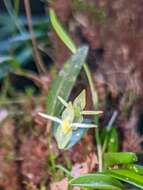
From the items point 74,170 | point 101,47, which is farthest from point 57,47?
point 74,170

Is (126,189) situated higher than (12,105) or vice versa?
(12,105)

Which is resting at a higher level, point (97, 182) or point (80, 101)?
point (80, 101)

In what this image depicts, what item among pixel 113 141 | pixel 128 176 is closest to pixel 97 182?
pixel 128 176

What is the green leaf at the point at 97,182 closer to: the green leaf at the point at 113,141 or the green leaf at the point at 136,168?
the green leaf at the point at 136,168

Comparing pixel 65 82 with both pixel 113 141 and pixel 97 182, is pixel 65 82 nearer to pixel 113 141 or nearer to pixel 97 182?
pixel 113 141

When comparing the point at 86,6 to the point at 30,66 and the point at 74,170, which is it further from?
the point at 30,66

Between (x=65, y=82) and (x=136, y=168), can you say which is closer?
(x=136, y=168)
